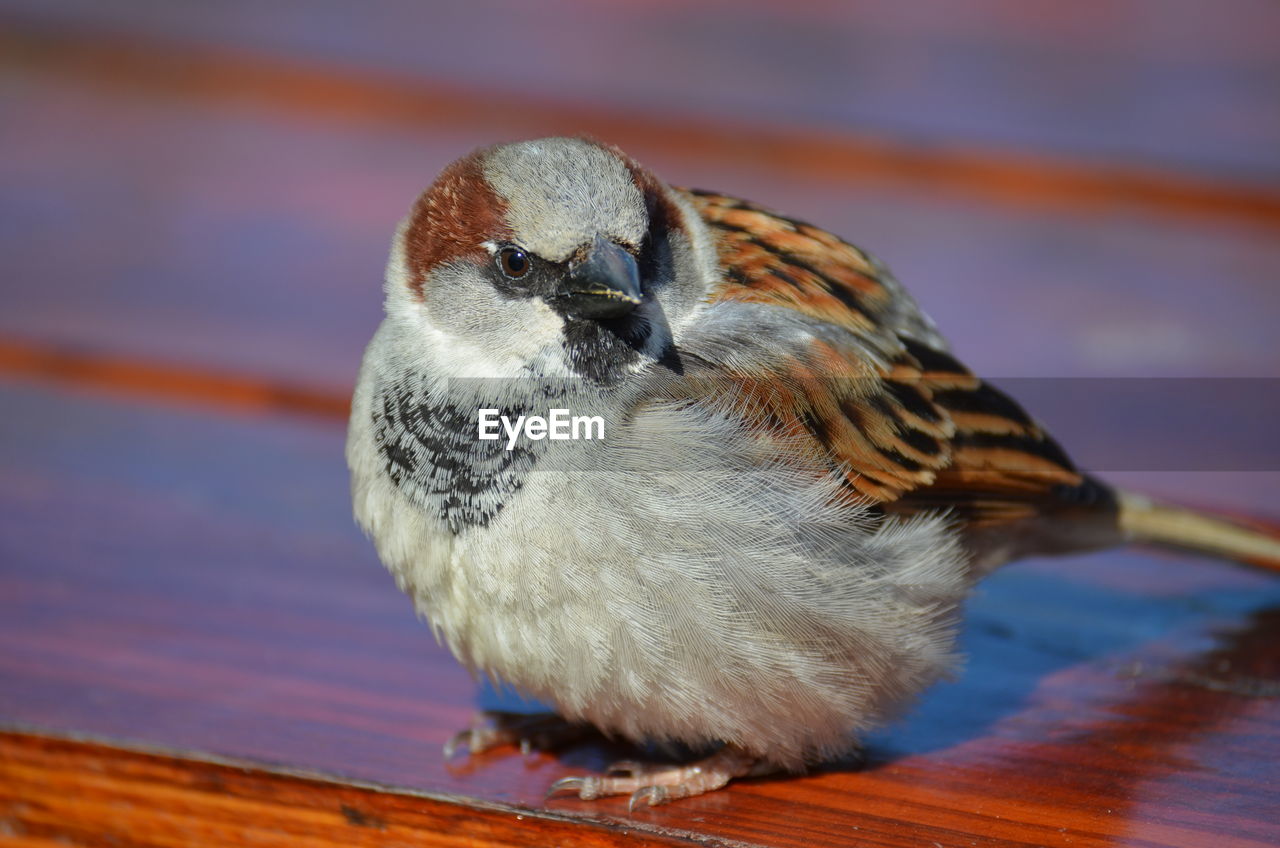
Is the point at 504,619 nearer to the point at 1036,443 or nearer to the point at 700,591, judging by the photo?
the point at 700,591

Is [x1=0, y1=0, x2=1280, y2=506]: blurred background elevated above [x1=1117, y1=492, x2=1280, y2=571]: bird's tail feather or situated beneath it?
elevated above

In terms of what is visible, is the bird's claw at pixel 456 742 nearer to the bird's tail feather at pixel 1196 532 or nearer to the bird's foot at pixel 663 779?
the bird's foot at pixel 663 779

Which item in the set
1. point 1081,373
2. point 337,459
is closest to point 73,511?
point 337,459

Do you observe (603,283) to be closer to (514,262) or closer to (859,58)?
(514,262)

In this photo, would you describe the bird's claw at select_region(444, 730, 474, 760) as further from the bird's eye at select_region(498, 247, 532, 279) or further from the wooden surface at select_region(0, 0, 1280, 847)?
the bird's eye at select_region(498, 247, 532, 279)

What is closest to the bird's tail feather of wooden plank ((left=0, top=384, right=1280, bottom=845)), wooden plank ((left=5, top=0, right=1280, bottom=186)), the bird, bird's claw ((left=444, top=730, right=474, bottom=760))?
wooden plank ((left=0, top=384, right=1280, bottom=845))

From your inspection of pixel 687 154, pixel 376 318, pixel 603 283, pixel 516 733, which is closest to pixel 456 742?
pixel 516 733

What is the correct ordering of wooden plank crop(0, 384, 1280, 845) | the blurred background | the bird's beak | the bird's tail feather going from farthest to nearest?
the blurred background → the bird's tail feather → the bird's beak → wooden plank crop(0, 384, 1280, 845)
